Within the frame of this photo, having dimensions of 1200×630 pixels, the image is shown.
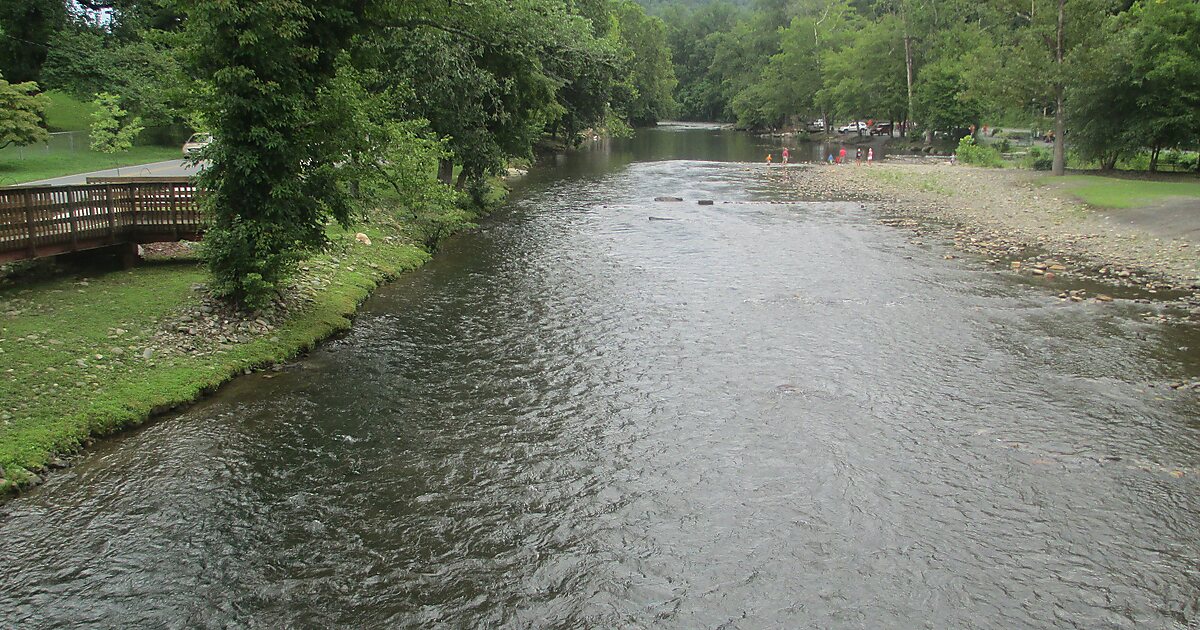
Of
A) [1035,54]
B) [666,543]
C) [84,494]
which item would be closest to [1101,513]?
[666,543]

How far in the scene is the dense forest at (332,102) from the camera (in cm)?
1541

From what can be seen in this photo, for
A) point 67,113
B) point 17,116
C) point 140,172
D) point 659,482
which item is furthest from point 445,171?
point 67,113

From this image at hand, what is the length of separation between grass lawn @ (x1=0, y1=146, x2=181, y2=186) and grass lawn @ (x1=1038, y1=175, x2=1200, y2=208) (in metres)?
41.2

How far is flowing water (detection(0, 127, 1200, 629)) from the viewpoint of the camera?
8617mm

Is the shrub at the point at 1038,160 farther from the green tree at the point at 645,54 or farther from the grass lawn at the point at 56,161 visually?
the grass lawn at the point at 56,161

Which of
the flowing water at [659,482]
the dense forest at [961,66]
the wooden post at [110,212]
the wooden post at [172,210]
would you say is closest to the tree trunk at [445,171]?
the flowing water at [659,482]

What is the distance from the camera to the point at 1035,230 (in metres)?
30.6

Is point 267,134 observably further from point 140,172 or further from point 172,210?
point 140,172

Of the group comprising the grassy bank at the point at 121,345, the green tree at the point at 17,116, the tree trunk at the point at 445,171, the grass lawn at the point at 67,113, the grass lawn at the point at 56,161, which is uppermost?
the grass lawn at the point at 67,113

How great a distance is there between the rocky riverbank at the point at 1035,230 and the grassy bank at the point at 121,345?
1913 centimetres

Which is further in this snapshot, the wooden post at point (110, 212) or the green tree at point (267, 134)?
the wooden post at point (110, 212)

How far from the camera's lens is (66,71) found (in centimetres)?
4762

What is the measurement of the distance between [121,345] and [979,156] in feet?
184

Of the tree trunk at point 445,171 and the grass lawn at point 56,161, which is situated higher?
the grass lawn at point 56,161
